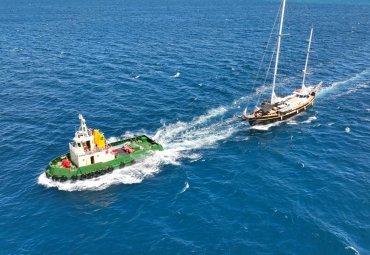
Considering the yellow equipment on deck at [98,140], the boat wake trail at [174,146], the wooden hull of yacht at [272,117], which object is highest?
the yellow equipment on deck at [98,140]

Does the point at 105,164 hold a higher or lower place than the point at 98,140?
lower

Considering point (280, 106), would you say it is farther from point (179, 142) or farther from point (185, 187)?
point (185, 187)

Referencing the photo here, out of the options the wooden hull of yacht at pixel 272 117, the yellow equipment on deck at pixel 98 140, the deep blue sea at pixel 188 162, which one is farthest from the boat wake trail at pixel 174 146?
the yellow equipment on deck at pixel 98 140

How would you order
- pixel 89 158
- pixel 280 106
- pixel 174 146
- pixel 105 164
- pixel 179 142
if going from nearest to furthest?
pixel 89 158 → pixel 105 164 → pixel 174 146 → pixel 179 142 → pixel 280 106

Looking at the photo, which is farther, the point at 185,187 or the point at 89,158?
the point at 89,158

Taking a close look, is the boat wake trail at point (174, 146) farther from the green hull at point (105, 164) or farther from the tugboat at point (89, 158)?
the tugboat at point (89, 158)

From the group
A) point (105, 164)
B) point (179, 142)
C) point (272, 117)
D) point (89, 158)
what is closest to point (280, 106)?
point (272, 117)

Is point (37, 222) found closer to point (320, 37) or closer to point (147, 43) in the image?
point (147, 43)
